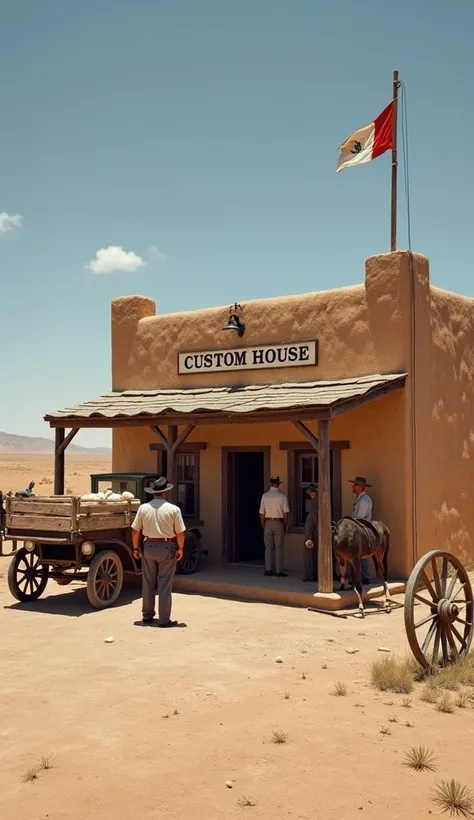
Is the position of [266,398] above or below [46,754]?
above

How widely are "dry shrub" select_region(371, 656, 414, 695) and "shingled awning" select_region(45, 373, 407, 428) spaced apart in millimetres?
4204

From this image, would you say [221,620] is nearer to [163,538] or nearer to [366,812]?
[163,538]

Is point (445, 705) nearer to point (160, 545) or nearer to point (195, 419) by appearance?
point (160, 545)

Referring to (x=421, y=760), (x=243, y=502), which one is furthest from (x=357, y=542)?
(x=421, y=760)

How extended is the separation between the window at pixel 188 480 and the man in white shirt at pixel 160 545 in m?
4.96

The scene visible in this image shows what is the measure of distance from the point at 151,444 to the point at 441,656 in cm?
875

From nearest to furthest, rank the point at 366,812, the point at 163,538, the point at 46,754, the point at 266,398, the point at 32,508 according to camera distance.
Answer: the point at 366,812 → the point at 46,754 → the point at 163,538 → the point at 32,508 → the point at 266,398

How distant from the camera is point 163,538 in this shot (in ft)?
31.9

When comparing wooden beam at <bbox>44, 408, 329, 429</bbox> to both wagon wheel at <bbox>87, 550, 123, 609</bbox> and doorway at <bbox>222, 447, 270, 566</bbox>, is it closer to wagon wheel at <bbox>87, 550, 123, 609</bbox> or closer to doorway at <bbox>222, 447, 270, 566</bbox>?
doorway at <bbox>222, 447, 270, 566</bbox>

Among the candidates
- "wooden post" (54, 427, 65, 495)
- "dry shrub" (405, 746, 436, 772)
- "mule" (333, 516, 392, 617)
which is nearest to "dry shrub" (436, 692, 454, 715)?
"dry shrub" (405, 746, 436, 772)

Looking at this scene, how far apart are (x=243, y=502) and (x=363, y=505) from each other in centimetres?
360

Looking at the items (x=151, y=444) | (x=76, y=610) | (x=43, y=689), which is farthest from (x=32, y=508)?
(x=151, y=444)

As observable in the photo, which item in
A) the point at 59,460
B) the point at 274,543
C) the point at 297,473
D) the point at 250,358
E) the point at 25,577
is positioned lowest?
the point at 25,577

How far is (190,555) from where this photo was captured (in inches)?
527
